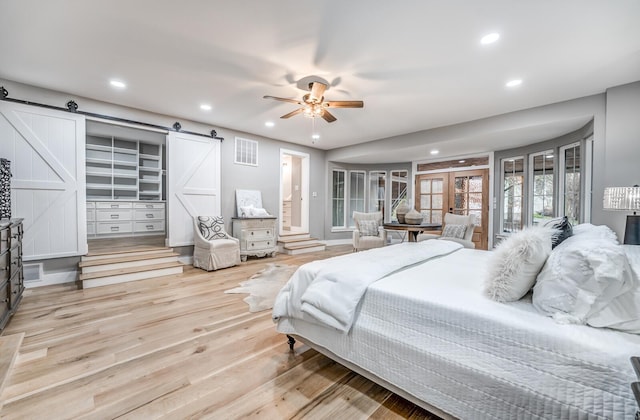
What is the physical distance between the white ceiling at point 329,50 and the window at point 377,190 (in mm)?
3845

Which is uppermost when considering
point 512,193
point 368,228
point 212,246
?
point 512,193

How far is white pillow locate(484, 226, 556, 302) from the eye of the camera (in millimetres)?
1296

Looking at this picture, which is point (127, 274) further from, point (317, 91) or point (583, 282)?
point (583, 282)

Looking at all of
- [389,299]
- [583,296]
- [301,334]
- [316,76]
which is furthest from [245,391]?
[316,76]

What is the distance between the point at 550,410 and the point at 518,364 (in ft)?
0.53

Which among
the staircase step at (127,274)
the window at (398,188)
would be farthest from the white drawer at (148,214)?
the window at (398,188)

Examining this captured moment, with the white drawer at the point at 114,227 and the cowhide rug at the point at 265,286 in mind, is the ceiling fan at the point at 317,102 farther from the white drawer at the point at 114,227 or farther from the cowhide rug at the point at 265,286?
the white drawer at the point at 114,227

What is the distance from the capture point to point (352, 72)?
2.90 meters

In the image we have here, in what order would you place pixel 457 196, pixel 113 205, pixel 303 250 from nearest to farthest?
1. pixel 113 205
2. pixel 303 250
3. pixel 457 196

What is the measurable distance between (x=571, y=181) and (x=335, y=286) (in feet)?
16.3

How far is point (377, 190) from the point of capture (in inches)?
307

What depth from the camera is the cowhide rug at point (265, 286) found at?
9.73 ft

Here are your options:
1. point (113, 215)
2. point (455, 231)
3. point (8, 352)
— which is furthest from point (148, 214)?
point (455, 231)

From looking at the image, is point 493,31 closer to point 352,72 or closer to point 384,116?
point 352,72
